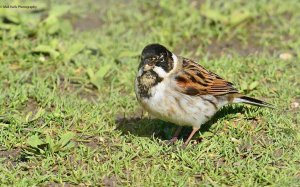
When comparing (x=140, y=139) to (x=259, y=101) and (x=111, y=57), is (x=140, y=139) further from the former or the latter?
(x=111, y=57)

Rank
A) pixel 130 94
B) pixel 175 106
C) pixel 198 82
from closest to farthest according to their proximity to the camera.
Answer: pixel 175 106 < pixel 198 82 < pixel 130 94

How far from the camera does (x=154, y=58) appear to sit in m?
6.30

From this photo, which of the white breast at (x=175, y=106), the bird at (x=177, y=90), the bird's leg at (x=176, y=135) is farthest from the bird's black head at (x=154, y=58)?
the bird's leg at (x=176, y=135)

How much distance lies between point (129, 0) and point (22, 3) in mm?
1932

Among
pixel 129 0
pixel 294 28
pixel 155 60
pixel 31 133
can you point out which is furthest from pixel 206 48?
pixel 31 133

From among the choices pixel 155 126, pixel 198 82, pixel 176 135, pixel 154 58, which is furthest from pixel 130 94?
pixel 154 58

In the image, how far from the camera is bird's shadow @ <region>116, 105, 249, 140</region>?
22.8 feet

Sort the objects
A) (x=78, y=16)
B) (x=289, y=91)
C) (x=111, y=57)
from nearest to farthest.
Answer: (x=289, y=91) < (x=111, y=57) < (x=78, y=16)

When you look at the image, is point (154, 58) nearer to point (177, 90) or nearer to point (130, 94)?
point (177, 90)

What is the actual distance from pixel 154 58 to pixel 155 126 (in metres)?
1.12

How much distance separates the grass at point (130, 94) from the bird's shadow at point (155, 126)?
0.01m

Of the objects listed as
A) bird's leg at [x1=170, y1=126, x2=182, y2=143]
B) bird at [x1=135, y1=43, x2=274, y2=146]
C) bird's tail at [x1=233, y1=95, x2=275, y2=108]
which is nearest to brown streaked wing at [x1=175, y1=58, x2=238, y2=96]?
bird at [x1=135, y1=43, x2=274, y2=146]

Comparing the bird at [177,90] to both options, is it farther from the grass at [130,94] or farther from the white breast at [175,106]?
the grass at [130,94]

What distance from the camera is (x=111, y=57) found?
8695 millimetres
